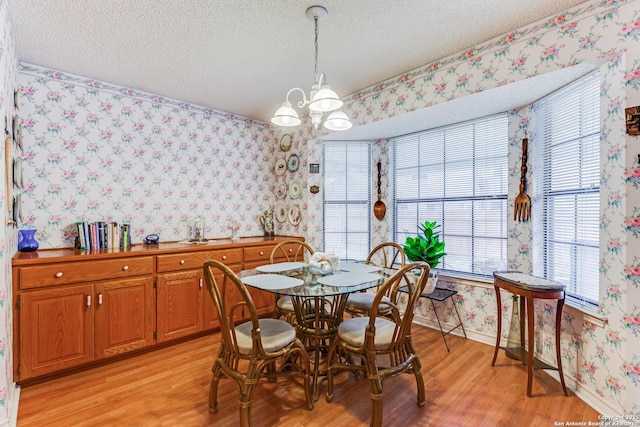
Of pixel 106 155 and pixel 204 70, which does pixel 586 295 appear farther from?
pixel 106 155

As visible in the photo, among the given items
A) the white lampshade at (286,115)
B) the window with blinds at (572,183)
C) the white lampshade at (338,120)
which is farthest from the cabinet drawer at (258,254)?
the window with blinds at (572,183)

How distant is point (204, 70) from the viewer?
2805 millimetres

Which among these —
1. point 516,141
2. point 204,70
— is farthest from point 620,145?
point 204,70

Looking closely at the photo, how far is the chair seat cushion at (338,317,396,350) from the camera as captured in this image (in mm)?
1837

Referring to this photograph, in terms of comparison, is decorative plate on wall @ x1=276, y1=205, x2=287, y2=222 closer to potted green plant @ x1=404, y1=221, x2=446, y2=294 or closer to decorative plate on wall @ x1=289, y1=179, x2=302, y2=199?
decorative plate on wall @ x1=289, y1=179, x2=302, y2=199

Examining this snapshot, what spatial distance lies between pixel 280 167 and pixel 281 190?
1.06 feet

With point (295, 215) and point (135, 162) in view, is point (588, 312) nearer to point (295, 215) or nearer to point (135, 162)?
point (295, 215)

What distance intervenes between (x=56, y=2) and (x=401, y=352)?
309cm

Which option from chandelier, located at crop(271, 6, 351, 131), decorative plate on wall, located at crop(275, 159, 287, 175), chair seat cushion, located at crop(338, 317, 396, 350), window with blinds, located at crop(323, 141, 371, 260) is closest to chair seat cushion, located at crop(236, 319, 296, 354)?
chair seat cushion, located at crop(338, 317, 396, 350)

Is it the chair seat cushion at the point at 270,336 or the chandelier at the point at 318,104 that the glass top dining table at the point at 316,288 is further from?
the chandelier at the point at 318,104

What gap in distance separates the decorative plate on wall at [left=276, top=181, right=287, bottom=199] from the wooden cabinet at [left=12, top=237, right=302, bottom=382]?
1.27 metres

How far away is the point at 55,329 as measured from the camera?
229 cm

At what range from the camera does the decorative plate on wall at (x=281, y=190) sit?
4.24 m

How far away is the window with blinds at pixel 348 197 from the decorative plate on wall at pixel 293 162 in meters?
0.37
